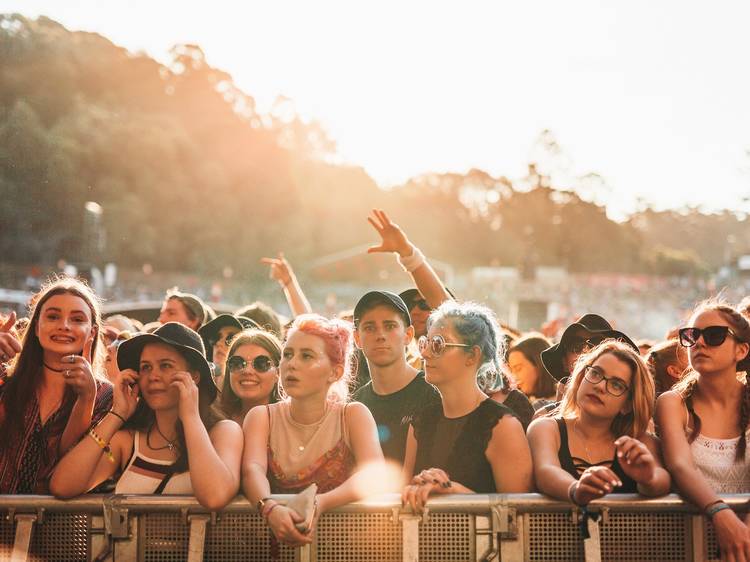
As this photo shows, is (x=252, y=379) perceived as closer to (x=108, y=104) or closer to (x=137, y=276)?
(x=137, y=276)

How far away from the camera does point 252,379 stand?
4641mm

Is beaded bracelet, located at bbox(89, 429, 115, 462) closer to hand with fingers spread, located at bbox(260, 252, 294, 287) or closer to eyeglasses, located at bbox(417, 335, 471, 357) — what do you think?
eyeglasses, located at bbox(417, 335, 471, 357)

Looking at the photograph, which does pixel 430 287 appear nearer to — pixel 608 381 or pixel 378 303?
pixel 378 303

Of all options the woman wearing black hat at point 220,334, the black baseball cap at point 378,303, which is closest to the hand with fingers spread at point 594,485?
the black baseball cap at point 378,303

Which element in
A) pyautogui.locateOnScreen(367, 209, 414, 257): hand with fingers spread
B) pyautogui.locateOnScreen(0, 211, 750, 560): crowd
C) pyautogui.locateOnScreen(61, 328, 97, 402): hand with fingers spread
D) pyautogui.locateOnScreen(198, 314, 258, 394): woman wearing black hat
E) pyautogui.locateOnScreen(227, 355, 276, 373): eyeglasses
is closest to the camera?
pyautogui.locateOnScreen(0, 211, 750, 560): crowd

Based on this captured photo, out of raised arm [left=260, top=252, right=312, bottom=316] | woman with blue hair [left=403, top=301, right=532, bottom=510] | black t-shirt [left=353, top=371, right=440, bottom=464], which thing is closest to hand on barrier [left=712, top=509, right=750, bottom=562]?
woman with blue hair [left=403, top=301, right=532, bottom=510]

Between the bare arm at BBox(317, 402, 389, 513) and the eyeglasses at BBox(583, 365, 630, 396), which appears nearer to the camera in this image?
the bare arm at BBox(317, 402, 389, 513)

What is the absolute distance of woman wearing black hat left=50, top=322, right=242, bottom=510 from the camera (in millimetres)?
3359

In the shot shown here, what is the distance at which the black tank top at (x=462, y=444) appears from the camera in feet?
11.6

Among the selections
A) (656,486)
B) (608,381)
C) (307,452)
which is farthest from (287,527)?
(608,381)

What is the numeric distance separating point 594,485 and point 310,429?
126 centimetres

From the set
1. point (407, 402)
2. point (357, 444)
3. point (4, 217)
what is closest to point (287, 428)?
point (357, 444)

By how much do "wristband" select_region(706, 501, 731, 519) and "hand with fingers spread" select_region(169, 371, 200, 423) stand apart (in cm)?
196

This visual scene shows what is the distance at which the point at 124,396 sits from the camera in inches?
145
